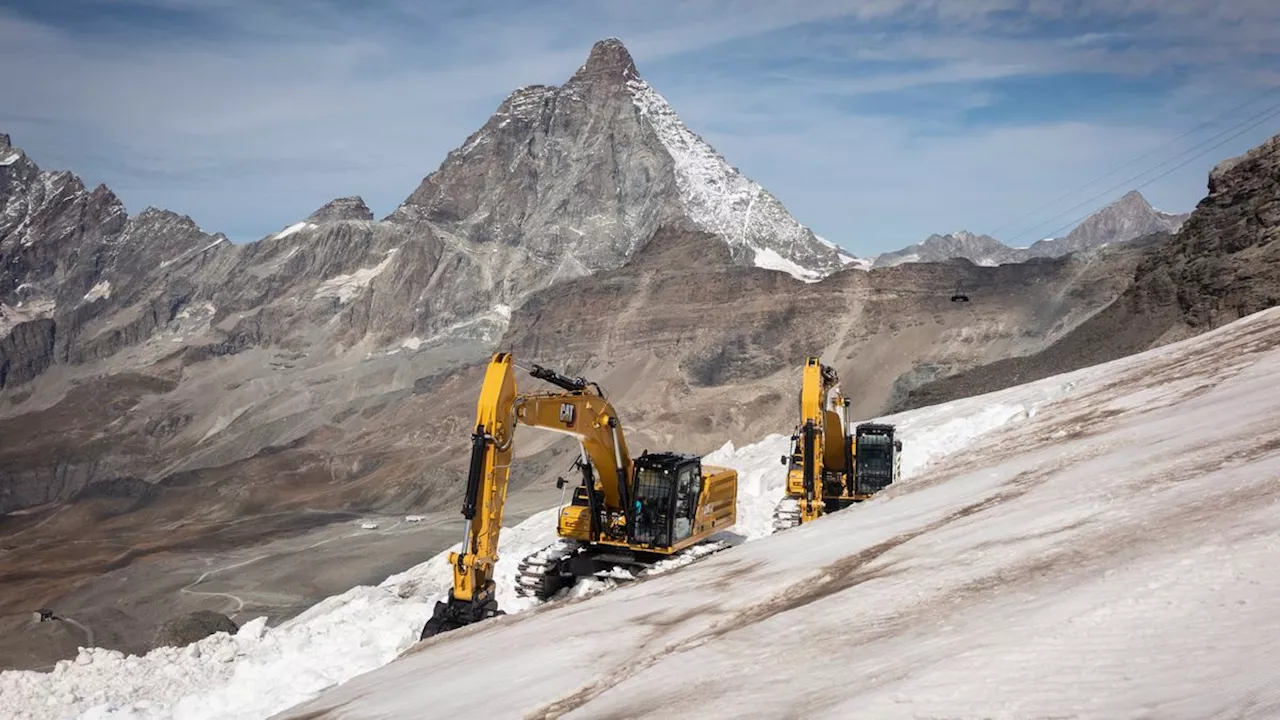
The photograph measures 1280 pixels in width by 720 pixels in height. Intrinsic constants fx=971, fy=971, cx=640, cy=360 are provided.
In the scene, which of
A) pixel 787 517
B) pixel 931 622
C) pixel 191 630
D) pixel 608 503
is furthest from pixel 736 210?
pixel 931 622

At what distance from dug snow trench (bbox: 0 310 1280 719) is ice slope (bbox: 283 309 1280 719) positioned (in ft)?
0.09

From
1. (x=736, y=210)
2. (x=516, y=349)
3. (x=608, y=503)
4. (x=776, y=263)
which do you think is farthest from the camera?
(x=736, y=210)

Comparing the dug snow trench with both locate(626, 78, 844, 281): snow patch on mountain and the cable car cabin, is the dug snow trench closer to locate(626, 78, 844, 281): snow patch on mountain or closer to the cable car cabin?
the cable car cabin

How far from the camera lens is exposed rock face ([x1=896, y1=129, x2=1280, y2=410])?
43.1 metres

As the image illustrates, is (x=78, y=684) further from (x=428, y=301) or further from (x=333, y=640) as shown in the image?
(x=428, y=301)

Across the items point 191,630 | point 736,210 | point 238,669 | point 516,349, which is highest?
point 736,210

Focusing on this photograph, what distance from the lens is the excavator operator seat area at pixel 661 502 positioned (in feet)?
55.7

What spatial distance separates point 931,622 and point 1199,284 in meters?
47.0

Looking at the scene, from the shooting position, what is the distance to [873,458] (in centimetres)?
2139

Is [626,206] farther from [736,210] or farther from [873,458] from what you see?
[873,458]

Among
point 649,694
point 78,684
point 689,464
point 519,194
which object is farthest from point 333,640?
point 519,194

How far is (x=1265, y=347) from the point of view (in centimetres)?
1711

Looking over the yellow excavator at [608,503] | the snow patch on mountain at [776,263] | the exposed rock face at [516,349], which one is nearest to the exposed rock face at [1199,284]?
the exposed rock face at [516,349]

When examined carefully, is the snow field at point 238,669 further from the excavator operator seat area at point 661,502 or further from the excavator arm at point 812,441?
the excavator arm at point 812,441
